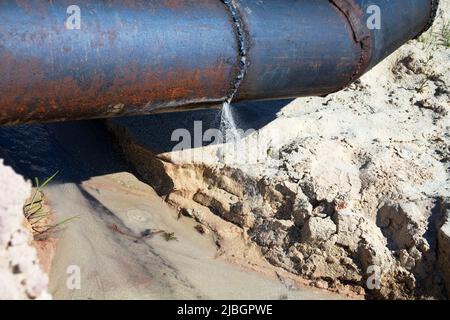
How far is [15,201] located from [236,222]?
1.66 meters

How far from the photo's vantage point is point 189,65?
2.64 metres

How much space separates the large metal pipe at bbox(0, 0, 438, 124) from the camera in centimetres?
233

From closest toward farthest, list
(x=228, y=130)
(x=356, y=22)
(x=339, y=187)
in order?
1. (x=356, y=22)
2. (x=339, y=187)
3. (x=228, y=130)

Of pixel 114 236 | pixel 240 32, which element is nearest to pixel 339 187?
pixel 240 32

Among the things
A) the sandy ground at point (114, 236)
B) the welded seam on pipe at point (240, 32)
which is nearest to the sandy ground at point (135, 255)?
the sandy ground at point (114, 236)

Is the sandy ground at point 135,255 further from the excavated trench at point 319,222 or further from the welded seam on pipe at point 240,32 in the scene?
the welded seam on pipe at point 240,32

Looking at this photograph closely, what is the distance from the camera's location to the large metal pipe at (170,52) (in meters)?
2.33

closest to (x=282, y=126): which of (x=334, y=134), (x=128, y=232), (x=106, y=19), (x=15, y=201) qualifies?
(x=334, y=134)

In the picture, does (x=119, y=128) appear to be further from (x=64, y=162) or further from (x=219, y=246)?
(x=219, y=246)

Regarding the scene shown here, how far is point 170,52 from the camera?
257cm

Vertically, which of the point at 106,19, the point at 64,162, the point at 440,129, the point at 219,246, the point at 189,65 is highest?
the point at 106,19

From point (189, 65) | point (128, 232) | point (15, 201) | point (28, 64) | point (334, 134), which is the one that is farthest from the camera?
point (334, 134)

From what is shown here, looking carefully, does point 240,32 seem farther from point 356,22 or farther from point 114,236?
point 114,236

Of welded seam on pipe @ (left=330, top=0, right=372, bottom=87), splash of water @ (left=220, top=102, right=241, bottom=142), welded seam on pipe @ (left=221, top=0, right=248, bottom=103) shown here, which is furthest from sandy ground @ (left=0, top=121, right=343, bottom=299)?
welded seam on pipe @ (left=330, top=0, right=372, bottom=87)
